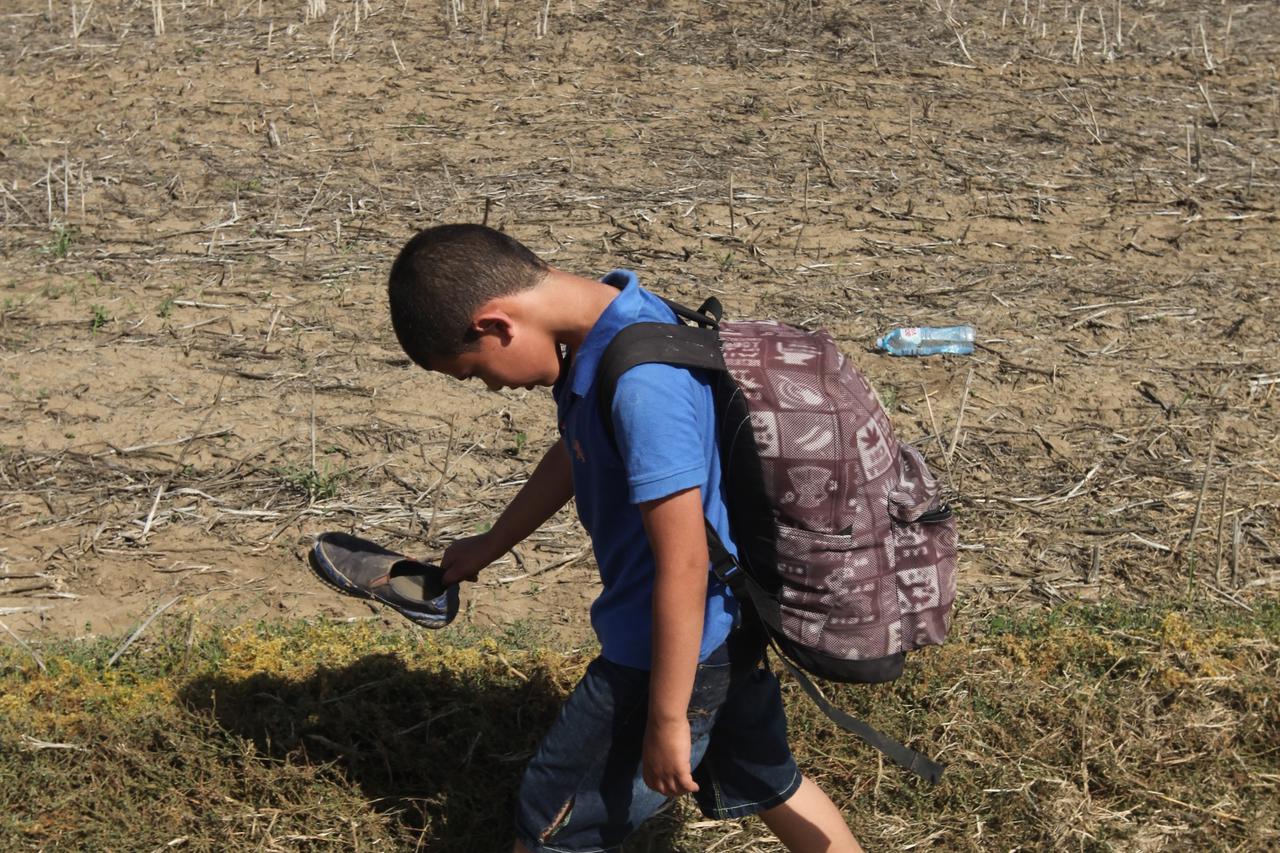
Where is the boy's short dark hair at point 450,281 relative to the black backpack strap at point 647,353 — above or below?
above

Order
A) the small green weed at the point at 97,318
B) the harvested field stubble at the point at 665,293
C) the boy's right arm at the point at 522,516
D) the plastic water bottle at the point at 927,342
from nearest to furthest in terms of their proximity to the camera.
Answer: the boy's right arm at the point at 522,516, the harvested field stubble at the point at 665,293, the plastic water bottle at the point at 927,342, the small green weed at the point at 97,318

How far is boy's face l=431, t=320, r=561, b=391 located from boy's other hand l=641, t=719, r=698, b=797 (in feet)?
2.18

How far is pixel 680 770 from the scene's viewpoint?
246 cm

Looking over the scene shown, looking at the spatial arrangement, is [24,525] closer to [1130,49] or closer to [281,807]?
[281,807]

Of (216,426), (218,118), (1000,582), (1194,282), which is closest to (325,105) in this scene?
(218,118)

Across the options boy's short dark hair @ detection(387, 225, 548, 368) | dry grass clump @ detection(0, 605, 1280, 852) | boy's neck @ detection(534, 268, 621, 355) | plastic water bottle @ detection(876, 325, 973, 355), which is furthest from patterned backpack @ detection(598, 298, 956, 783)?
plastic water bottle @ detection(876, 325, 973, 355)

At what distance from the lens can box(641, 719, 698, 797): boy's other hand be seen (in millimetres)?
2426

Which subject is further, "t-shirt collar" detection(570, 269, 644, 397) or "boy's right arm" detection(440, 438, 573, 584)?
"boy's right arm" detection(440, 438, 573, 584)

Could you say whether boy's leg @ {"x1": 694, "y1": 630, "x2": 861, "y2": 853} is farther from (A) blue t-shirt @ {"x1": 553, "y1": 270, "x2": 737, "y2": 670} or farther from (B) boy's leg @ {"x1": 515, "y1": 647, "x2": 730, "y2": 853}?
(A) blue t-shirt @ {"x1": 553, "y1": 270, "x2": 737, "y2": 670}

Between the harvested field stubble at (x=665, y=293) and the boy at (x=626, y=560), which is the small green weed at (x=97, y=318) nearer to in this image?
the harvested field stubble at (x=665, y=293)

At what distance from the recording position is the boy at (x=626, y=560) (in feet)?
7.57

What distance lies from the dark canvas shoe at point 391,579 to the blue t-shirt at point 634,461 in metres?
0.58

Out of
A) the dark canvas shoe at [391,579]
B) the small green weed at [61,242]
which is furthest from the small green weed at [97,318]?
the dark canvas shoe at [391,579]

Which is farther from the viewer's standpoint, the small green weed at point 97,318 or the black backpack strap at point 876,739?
the small green weed at point 97,318
